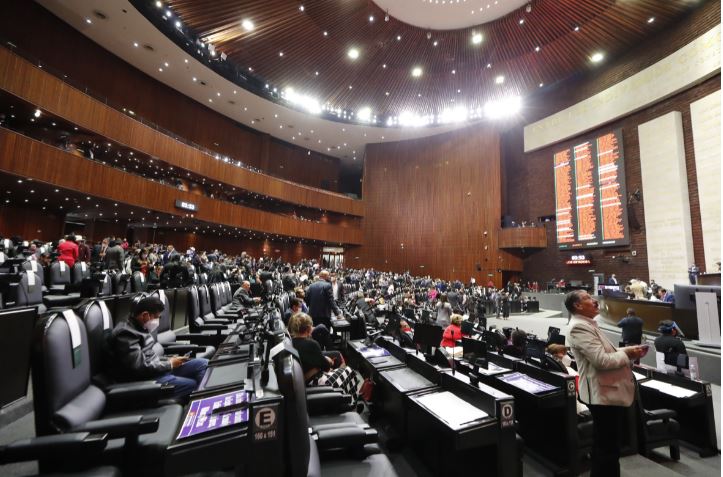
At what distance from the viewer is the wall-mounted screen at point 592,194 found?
13.5 metres

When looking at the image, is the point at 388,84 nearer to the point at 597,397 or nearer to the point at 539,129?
the point at 539,129

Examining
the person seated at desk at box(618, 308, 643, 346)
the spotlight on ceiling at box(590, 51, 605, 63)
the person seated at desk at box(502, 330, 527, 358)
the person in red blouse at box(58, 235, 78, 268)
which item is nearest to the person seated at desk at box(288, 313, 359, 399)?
the person seated at desk at box(502, 330, 527, 358)

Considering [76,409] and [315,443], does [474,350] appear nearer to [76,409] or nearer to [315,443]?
[315,443]

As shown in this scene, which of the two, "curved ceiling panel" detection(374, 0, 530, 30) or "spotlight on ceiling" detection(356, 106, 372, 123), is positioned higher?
"curved ceiling panel" detection(374, 0, 530, 30)

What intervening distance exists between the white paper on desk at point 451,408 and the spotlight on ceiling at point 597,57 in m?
17.2

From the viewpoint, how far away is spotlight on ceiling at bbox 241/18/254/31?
464 inches

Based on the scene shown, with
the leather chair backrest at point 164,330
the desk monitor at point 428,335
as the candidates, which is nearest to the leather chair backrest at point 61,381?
the leather chair backrest at point 164,330

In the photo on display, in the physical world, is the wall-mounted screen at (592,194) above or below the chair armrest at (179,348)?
above

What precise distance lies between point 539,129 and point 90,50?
20.2 metres

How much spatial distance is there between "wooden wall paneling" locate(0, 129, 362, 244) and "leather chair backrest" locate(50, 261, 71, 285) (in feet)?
19.2

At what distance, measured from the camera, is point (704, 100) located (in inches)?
426

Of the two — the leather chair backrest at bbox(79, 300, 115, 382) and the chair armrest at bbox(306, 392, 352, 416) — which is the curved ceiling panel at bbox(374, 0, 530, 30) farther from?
the chair armrest at bbox(306, 392, 352, 416)

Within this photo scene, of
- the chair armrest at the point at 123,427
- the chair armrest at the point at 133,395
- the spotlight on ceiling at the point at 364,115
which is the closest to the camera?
the chair armrest at the point at 123,427

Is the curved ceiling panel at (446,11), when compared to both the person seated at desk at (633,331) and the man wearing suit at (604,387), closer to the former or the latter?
the person seated at desk at (633,331)
